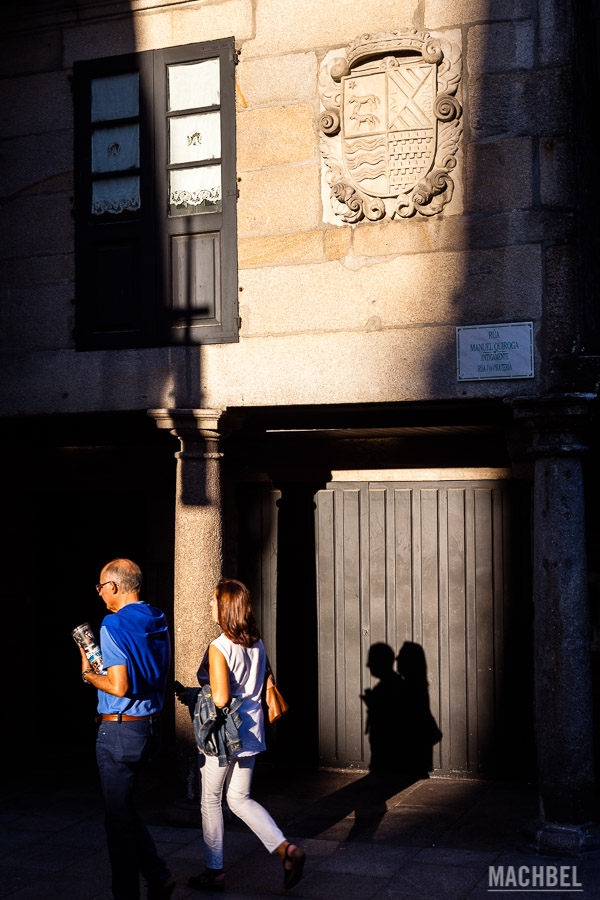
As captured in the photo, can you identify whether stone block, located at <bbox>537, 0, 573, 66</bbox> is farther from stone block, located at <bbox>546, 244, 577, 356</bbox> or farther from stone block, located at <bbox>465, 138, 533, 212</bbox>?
stone block, located at <bbox>546, 244, 577, 356</bbox>

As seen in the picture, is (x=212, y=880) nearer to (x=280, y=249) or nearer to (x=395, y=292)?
(x=395, y=292)

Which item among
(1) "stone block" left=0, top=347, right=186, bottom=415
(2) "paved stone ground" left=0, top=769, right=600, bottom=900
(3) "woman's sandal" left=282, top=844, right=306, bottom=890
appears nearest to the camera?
(3) "woman's sandal" left=282, top=844, right=306, bottom=890

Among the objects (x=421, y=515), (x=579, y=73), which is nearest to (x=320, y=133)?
(x=579, y=73)

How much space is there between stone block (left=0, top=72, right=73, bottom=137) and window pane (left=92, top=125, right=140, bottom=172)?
0.28 metres

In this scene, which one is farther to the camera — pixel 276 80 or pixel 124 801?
pixel 276 80

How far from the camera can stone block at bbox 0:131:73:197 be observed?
321 inches

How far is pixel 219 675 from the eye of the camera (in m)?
5.84

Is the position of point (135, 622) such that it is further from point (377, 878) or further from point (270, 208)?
point (270, 208)

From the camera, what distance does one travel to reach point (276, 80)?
7.62 meters

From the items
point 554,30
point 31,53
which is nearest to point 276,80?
point 554,30

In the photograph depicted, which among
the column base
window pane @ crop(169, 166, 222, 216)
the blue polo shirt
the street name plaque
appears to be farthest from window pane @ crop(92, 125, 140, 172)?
the column base

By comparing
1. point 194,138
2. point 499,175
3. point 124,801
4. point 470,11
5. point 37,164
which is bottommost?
point 124,801

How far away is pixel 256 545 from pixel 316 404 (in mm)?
2273

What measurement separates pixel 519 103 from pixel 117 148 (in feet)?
9.91
